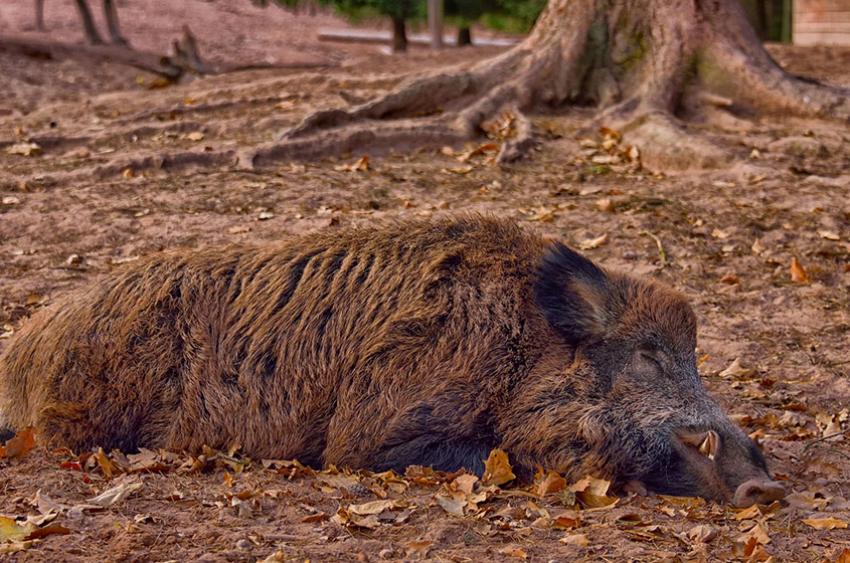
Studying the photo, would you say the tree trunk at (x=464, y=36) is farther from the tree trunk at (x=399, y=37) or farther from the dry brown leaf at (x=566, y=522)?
the dry brown leaf at (x=566, y=522)

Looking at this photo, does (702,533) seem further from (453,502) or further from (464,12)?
(464,12)

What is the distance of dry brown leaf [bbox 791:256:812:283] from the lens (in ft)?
26.1

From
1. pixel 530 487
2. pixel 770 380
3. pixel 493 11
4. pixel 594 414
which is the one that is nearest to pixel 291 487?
pixel 530 487

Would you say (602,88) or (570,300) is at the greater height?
(602,88)

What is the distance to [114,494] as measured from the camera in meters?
4.49

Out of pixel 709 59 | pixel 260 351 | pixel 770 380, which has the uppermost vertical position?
pixel 709 59

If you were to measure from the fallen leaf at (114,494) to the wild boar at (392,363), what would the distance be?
0.71 meters

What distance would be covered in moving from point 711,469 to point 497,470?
86cm

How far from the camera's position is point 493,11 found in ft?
78.0

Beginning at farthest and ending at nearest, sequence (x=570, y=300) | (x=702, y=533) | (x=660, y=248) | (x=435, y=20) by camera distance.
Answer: (x=435, y=20)
(x=660, y=248)
(x=570, y=300)
(x=702, y=533)

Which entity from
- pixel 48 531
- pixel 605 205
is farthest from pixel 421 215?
pixel 48 531

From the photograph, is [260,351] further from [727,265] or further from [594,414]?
[727,265]

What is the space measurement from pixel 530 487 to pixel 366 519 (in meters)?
0.93

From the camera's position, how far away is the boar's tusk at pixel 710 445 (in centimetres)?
490
